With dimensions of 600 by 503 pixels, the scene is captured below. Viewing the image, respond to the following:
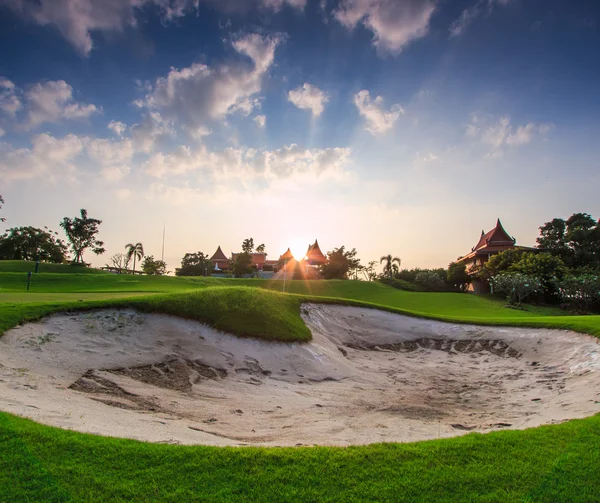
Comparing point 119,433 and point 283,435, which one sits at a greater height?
point 119,433

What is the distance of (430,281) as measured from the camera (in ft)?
194

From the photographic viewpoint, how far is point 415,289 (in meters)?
56.3

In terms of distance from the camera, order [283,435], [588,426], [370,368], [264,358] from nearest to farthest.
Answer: [588,426], [283,435], [264,358], [370,368]

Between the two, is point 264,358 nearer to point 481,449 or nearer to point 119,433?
point 119,433

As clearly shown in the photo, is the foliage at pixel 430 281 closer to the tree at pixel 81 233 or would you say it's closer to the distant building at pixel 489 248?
the distant building at pixel 489 248

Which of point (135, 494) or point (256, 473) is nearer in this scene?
point (135, 494)

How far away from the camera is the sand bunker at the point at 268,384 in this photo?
5723mm

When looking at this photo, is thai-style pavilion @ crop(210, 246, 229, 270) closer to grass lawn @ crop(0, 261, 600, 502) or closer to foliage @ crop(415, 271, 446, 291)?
foliage @ crop(415, 271, 446, 291)

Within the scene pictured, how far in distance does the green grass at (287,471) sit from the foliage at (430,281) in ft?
185

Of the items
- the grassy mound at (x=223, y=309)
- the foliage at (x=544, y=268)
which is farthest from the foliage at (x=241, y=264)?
the grassy mound at (x=223, y=309)

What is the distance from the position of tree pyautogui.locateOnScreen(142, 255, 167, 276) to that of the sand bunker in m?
79.3

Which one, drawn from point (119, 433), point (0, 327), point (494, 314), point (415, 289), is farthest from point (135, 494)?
point (415, 289)

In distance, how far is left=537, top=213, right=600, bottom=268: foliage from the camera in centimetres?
4647

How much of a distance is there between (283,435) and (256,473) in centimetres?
198
